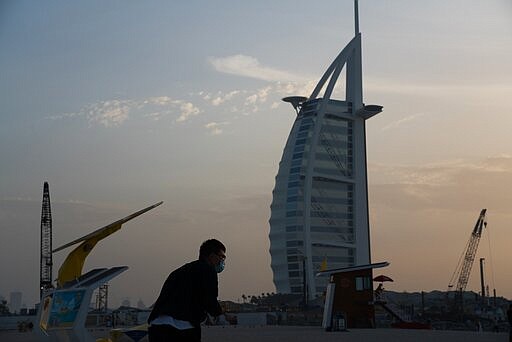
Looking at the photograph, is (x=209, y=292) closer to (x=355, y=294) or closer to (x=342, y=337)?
(x=342, y=337)

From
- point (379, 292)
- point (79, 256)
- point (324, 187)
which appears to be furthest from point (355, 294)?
point (324, 187)

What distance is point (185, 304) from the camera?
6070 mm

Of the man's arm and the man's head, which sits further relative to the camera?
the man's head

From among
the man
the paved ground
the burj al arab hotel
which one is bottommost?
the man

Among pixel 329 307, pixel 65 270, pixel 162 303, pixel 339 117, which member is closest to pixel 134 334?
pixel 65 270

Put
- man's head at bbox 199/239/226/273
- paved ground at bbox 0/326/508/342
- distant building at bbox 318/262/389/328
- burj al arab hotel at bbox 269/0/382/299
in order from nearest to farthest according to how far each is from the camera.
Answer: man's head at bbox 199/239/226/273 < paved ground at bbox 0/326/508/342 < distant building at bbox 318/262/389/328 < burj al arab hotel at bbox 269/0/382/299

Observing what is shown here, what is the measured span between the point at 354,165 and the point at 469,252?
19257 mm

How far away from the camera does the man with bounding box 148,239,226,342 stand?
6031mm

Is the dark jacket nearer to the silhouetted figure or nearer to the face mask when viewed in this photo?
the face mask

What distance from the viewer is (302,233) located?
116125 millimetres

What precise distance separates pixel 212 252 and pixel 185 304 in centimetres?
42

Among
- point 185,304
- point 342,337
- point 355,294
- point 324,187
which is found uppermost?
point 324,187

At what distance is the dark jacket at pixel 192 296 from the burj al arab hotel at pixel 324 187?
107 metres

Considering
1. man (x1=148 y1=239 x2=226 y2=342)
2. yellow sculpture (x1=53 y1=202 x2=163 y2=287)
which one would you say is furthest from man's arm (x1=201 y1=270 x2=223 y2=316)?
yellow sculpture (x1=53 y1=202 x2=163 y2=287)
